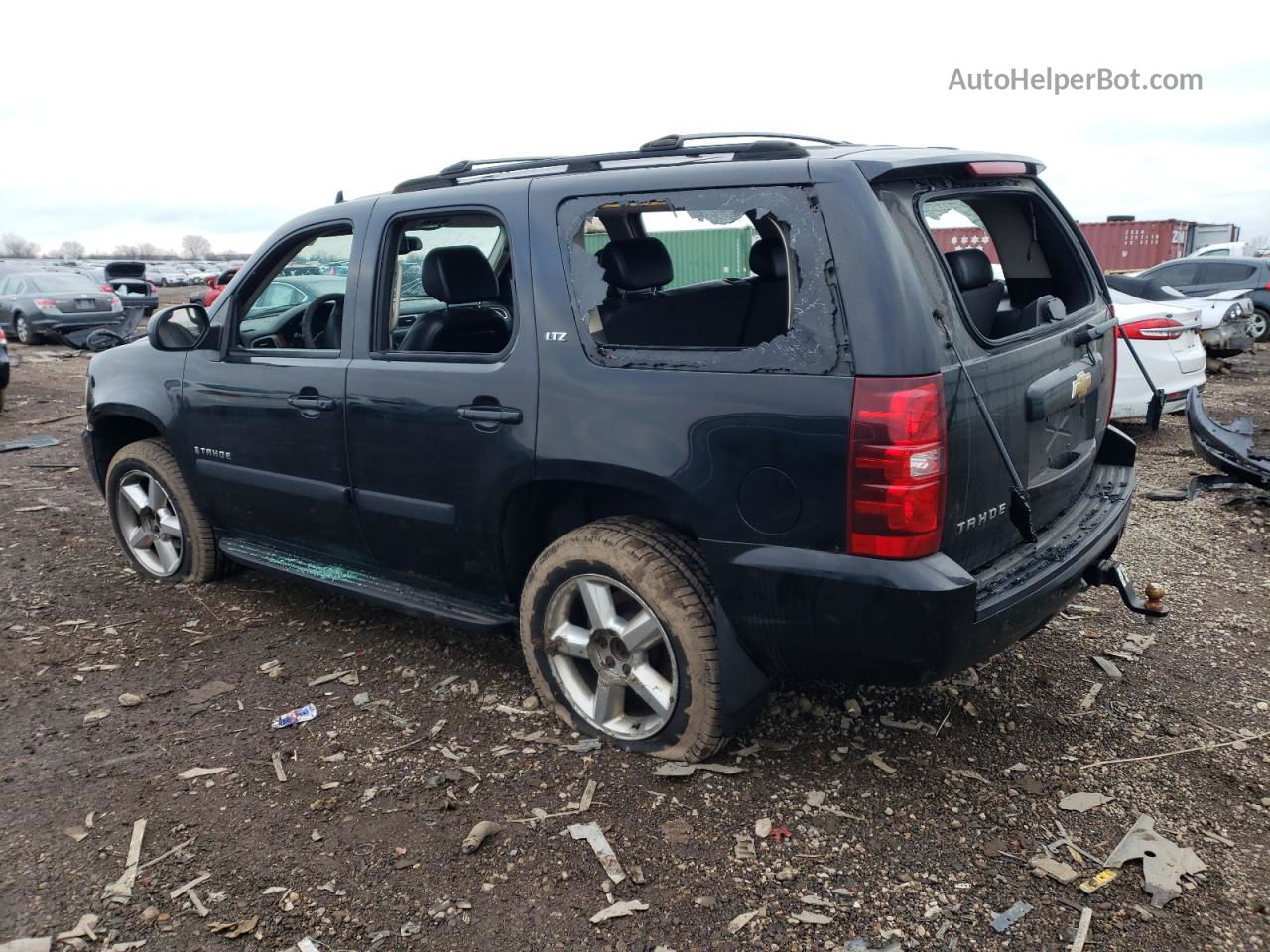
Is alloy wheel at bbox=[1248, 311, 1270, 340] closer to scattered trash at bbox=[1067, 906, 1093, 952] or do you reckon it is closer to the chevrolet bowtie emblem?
the chevrolet bowtie emblem

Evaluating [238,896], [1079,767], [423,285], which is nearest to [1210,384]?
[1079,767]

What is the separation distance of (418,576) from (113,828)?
1.33 m

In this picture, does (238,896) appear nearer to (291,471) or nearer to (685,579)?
(685,579)

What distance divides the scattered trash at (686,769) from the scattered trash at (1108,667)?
65.9 inches

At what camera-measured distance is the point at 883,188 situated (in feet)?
8.92

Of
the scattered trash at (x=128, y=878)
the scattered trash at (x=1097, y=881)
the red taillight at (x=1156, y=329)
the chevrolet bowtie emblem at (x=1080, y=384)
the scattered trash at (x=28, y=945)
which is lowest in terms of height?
the scattered trash at (x=28, y=945)

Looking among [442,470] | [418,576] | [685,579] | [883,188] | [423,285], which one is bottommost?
[418,576]

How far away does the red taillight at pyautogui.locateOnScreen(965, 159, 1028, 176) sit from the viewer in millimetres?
3000

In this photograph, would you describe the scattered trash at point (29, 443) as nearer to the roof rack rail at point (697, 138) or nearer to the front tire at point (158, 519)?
the front tire at point (158, 519)

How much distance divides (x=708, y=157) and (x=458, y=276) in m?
1.23

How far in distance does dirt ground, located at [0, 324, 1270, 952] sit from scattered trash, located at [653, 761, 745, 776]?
0.03 meters

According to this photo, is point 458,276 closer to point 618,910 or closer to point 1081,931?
point 618,910

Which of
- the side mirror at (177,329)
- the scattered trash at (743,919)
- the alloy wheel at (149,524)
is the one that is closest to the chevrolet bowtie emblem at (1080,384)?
the scattered trash at (743,919)

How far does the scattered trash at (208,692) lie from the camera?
3875mm
